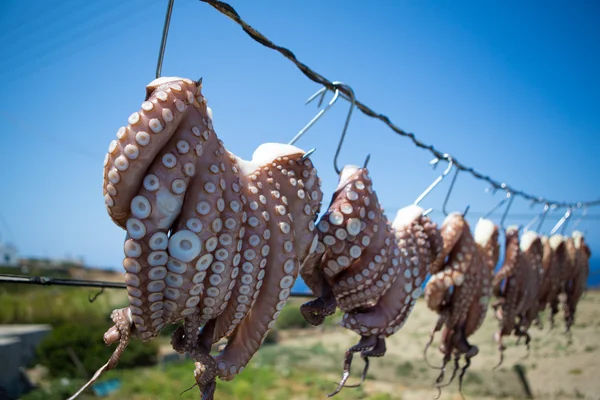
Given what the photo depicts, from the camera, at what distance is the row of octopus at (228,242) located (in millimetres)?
622

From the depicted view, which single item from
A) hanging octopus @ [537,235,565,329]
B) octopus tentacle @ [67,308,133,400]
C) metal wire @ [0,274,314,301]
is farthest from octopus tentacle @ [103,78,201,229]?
hanging octopus @ [537,235,565,329]

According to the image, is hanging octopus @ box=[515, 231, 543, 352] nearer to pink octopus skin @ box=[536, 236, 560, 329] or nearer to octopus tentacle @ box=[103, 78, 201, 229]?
pink octopus skin @ box=[536, 236, 560, 329]

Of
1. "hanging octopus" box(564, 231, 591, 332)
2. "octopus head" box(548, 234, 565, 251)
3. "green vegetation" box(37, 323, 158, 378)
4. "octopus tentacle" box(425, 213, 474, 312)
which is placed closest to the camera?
"octopus tentacle" box(425, 213, 474, 312)

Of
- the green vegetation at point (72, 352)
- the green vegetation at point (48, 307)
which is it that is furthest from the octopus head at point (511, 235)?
the green vegetation at point (48, 307)

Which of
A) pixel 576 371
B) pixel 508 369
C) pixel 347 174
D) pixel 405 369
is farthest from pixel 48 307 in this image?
pixel 347 174

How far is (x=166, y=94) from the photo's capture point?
0.63m

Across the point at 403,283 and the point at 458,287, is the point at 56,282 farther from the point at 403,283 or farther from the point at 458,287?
the point at 458,287

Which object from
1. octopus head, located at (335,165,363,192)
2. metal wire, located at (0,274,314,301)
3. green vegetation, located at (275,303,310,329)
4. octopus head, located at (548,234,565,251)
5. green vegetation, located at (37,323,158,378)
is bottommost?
green vegetation, located at (37,323,158,378)

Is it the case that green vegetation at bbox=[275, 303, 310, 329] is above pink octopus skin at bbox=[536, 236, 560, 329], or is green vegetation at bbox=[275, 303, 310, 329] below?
below

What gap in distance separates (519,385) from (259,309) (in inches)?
156

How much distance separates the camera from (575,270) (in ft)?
10.3

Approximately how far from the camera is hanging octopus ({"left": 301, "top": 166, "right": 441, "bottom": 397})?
3.20ft

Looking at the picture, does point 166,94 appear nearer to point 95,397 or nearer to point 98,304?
point 95,397

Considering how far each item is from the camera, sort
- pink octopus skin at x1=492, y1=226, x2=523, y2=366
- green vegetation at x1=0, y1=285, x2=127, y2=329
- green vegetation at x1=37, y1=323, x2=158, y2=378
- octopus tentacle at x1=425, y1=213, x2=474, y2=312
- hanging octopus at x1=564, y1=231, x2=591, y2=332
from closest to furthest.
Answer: octopus tentacle at x1=425, y1=213, x2=474, y2=312 → pink octopus skin at x1=492, y1=226, x2=523, y2=366 → hanging octopus at x1=564, y1=231, x2=591, y2=332 → green vegetation at x1=37, y1=323, x2=158, y2=378 → green vegetation at x1=0, y1=285, x2=127, y2=329
